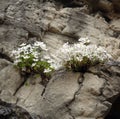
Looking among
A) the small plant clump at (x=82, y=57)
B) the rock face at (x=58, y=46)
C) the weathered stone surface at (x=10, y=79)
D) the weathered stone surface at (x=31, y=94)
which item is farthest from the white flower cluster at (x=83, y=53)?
the weathered stone surface at (x=10, y=79)

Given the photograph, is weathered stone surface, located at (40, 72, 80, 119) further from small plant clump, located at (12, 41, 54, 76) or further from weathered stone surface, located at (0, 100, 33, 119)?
weathered stone surface, located at (0, 100, 33, 119)

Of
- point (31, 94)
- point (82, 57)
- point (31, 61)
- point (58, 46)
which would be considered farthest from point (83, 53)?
point (58, 46)

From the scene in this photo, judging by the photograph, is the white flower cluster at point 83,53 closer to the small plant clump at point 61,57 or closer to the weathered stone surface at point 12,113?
the small plant clump at point 61,57

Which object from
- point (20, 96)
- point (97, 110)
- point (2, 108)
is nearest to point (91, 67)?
point (97, 110)

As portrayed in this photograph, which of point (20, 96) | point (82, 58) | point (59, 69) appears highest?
point (82, 58)

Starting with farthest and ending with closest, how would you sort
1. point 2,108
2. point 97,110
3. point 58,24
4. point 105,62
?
1. point 58,24
2. point 105,62
3. point 97,110
4. point 2,108

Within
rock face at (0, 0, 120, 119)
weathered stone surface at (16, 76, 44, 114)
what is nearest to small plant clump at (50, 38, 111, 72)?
rock face at (0, 0, 120, 119)

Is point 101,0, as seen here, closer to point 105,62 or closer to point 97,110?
point 105,62

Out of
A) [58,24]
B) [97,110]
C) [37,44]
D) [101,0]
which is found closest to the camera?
[97,110]

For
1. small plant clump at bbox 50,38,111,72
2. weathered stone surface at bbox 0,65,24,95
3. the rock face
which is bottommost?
weathered stone surface at bbox 0,65,24,95
